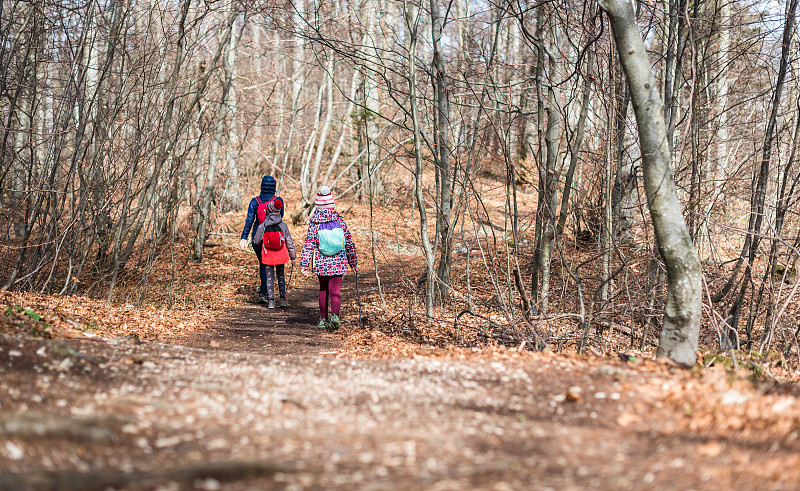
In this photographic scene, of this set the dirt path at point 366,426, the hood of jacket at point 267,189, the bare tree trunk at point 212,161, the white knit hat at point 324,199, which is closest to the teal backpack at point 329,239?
the white knit hat at point 324,199

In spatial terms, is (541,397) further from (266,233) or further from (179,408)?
(266,233)

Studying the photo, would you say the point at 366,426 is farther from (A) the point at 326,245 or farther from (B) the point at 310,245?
(B) the point at 310,245

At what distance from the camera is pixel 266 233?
921 cm

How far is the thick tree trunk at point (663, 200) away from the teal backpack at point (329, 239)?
13.3 feet

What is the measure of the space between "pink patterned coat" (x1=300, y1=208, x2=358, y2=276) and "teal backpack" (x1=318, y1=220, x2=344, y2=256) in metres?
0.06

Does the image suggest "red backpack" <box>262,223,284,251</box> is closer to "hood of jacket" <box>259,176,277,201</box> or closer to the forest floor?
"hood of jacket" <box>259,176,277,201</box>

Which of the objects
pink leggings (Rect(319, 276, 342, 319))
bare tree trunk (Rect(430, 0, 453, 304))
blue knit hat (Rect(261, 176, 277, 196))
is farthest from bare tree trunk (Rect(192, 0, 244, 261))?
pink leggings (Rect(319, 276, 342, 319))

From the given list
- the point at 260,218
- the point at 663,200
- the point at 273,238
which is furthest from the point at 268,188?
the point at 663,200

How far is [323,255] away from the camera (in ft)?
25.2

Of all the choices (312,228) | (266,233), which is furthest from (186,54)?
(312,228)

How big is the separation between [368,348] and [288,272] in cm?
678

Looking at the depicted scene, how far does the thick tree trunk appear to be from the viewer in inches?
184

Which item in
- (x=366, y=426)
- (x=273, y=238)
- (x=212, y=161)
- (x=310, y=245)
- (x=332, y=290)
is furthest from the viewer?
(x=212, y=161)

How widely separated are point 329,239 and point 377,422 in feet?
15.6
